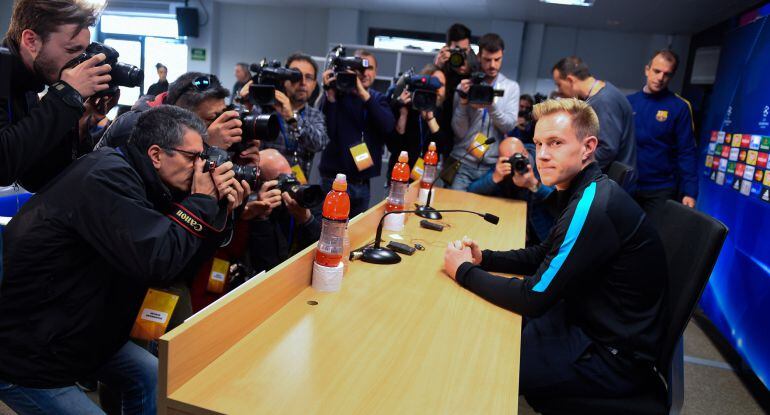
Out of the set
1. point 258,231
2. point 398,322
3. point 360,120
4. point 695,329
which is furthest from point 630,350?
point 695,329

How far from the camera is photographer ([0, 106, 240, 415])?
1.09m

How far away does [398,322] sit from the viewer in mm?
1276

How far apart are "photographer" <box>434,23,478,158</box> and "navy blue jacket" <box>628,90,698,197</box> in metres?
1.32

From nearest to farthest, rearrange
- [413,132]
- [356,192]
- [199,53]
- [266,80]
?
Result: [266,80]
[356,192]
[413,132]
[199,53]

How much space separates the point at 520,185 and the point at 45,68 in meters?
2.14

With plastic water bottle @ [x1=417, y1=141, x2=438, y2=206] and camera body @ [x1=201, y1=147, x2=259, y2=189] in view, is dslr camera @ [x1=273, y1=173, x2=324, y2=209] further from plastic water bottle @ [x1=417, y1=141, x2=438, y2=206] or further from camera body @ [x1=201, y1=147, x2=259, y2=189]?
plastic water bottle @ [x1=417, y1=141, x2=438, y2=206]

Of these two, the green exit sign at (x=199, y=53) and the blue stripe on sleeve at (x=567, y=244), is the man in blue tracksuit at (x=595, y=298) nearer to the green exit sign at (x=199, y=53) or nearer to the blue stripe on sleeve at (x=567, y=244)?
the blue stripe on sleeve at (x=567, y=244)

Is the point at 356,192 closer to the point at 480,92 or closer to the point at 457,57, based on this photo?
the point at 480,92

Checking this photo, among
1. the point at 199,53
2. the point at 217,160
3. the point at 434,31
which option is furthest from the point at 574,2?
the point at 199,53

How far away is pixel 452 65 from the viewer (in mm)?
3186

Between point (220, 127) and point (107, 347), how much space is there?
763mm

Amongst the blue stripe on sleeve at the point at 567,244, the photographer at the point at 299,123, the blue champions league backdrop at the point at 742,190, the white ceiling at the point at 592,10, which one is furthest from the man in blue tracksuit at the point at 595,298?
the white ceiling at the point at 592,10

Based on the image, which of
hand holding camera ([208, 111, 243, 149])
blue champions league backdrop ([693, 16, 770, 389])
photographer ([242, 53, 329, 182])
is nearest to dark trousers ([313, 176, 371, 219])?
photographer ([242, 53, 329, 182])

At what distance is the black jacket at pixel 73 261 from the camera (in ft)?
3.56
